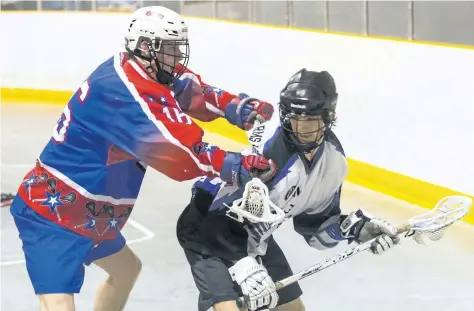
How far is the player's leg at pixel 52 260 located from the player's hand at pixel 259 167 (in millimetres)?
627

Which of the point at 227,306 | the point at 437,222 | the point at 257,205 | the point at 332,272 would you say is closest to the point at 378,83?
the point at 332,272

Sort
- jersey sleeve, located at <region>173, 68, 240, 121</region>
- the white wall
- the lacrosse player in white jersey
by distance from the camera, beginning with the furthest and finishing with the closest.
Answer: the white wall, jersey sleeve, located at <region>173, 68, 240, 121</region>, the lacrosse player in white jersey

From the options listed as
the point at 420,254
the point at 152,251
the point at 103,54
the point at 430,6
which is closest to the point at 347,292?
the point at 420,254

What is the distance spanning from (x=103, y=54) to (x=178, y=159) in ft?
25.2

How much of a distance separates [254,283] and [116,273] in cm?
77

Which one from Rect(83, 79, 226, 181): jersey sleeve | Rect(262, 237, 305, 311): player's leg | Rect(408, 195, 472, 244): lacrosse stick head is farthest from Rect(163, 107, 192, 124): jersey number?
Rect(408, 195, 472, 244): lacrosse stick head

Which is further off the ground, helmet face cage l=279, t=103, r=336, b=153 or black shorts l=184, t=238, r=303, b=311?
helmet face cage l=279, t=103, r=336, b=153

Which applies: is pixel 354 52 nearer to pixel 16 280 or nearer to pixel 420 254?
pixel 420 254

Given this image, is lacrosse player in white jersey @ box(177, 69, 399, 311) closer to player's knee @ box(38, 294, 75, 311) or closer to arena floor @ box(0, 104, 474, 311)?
player's knee @ box(38, 294, 75, 311)

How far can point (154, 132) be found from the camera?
2.78 metres

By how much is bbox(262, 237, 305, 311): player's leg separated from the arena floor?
1128 mm

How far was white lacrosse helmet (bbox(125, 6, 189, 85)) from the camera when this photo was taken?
2.91 meters

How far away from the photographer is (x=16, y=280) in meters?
4.63

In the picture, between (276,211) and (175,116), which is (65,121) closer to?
(175,116)
